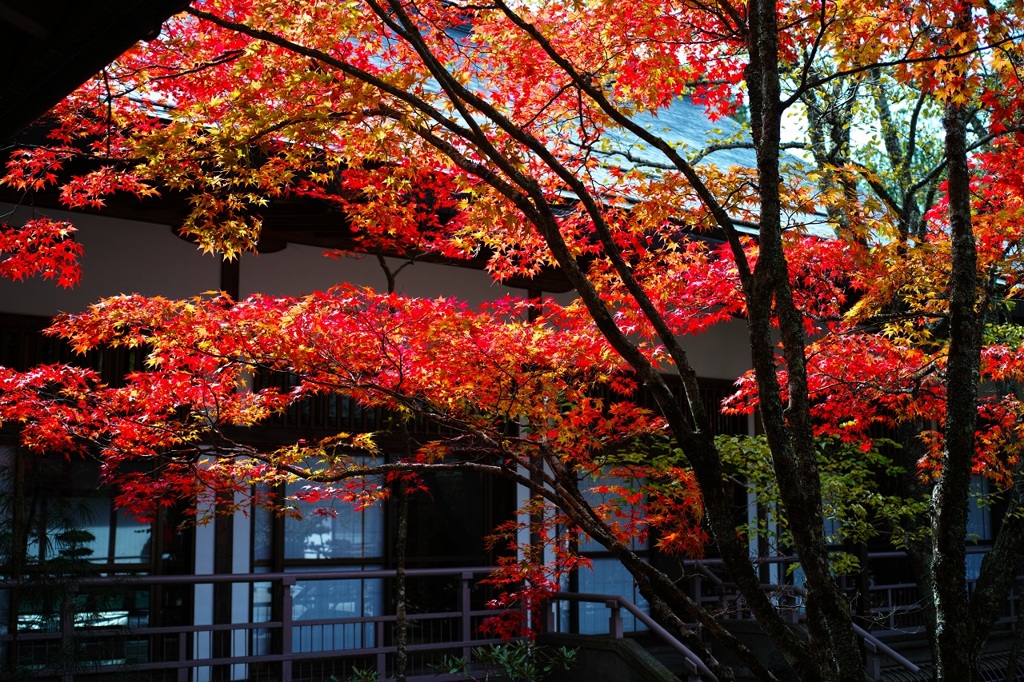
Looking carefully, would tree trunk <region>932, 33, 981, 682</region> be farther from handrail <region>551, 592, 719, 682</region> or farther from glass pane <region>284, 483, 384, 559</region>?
glass pane <region>284, 483, 384, 559</region>

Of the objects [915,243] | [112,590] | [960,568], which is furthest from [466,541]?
[960,568]

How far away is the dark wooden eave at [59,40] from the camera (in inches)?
112

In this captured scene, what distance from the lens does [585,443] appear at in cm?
789

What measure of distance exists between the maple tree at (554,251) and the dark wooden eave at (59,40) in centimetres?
122

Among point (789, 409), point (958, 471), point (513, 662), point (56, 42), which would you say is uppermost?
point (56, 42)

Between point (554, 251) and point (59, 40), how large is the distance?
2.39m

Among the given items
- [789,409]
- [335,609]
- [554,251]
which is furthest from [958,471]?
[335,609]

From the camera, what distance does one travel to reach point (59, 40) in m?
2.89

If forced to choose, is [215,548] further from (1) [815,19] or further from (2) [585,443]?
(1) [815,19]

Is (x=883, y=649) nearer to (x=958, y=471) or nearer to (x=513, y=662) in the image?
(x=513, y=662)

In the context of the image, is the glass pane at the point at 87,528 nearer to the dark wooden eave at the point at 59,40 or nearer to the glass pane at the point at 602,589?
the dark wooden eave at the point at 59,40

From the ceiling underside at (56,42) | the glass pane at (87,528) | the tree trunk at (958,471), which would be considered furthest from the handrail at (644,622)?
the ceiling underside at (56,42)

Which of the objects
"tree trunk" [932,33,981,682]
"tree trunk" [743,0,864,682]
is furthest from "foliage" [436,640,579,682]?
"tree trunk" [743,0,864,682]

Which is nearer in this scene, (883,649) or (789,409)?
(789,409)
